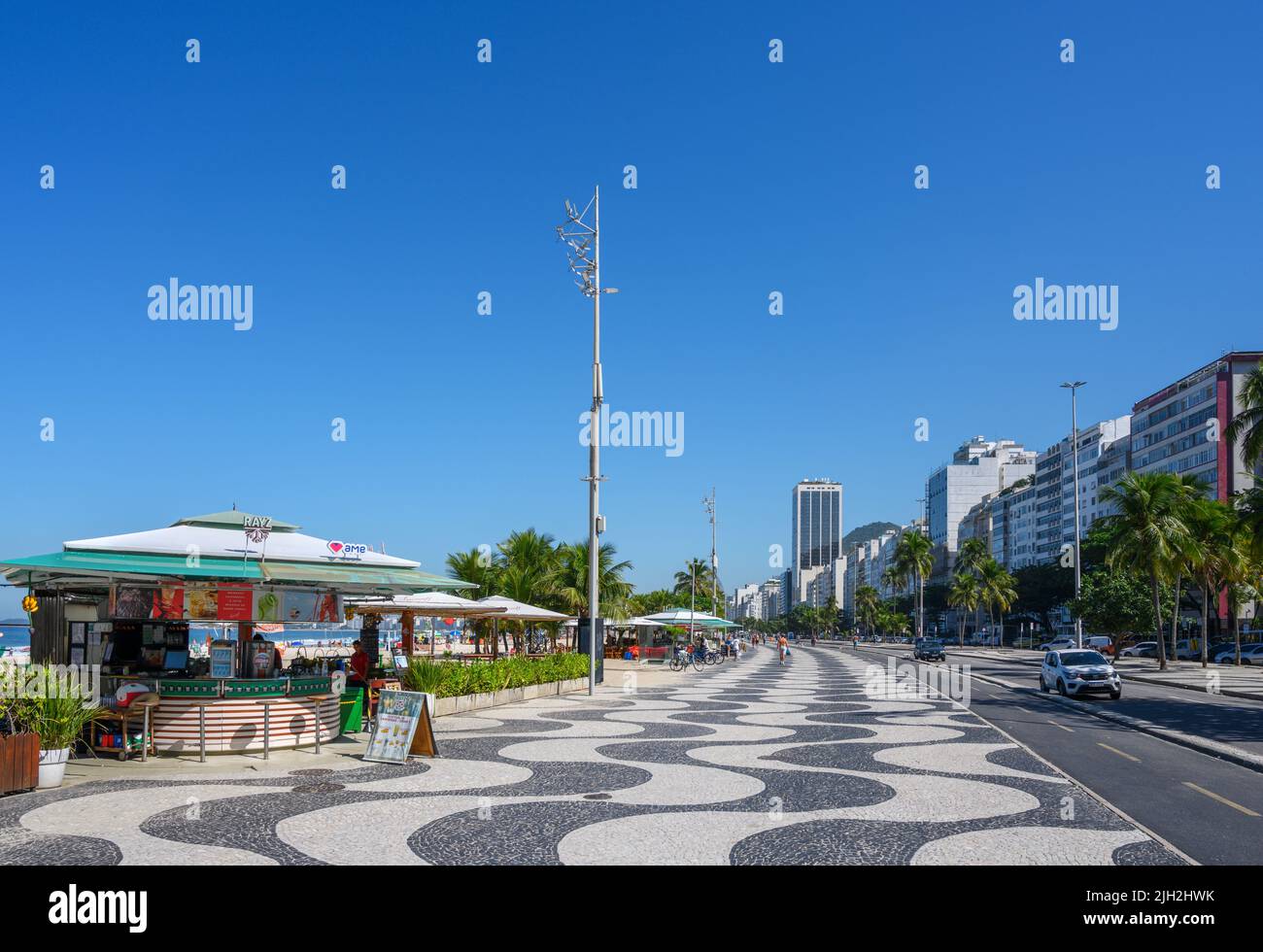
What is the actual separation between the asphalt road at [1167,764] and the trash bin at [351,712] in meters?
11.6

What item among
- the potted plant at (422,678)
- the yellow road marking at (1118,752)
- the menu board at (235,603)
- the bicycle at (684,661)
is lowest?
the bicycle at (684,661)

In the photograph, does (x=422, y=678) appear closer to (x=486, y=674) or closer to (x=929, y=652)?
(x=486, y=674)

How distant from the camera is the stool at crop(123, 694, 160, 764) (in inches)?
553

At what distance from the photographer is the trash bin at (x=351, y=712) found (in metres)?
17.4

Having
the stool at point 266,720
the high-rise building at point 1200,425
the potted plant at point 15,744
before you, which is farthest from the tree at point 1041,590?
the potted plant at point 15,744

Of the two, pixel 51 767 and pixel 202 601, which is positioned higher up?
pixel 202 601

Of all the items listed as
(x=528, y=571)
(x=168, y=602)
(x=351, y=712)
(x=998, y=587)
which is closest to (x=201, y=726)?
(x=168, y=602)

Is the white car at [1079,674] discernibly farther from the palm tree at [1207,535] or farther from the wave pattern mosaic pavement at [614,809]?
the palm tree at [1207,535]

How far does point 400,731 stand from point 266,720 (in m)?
2.20

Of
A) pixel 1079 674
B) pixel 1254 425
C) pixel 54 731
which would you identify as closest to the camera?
pixel 54 731

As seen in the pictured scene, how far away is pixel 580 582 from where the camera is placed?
173 ft
